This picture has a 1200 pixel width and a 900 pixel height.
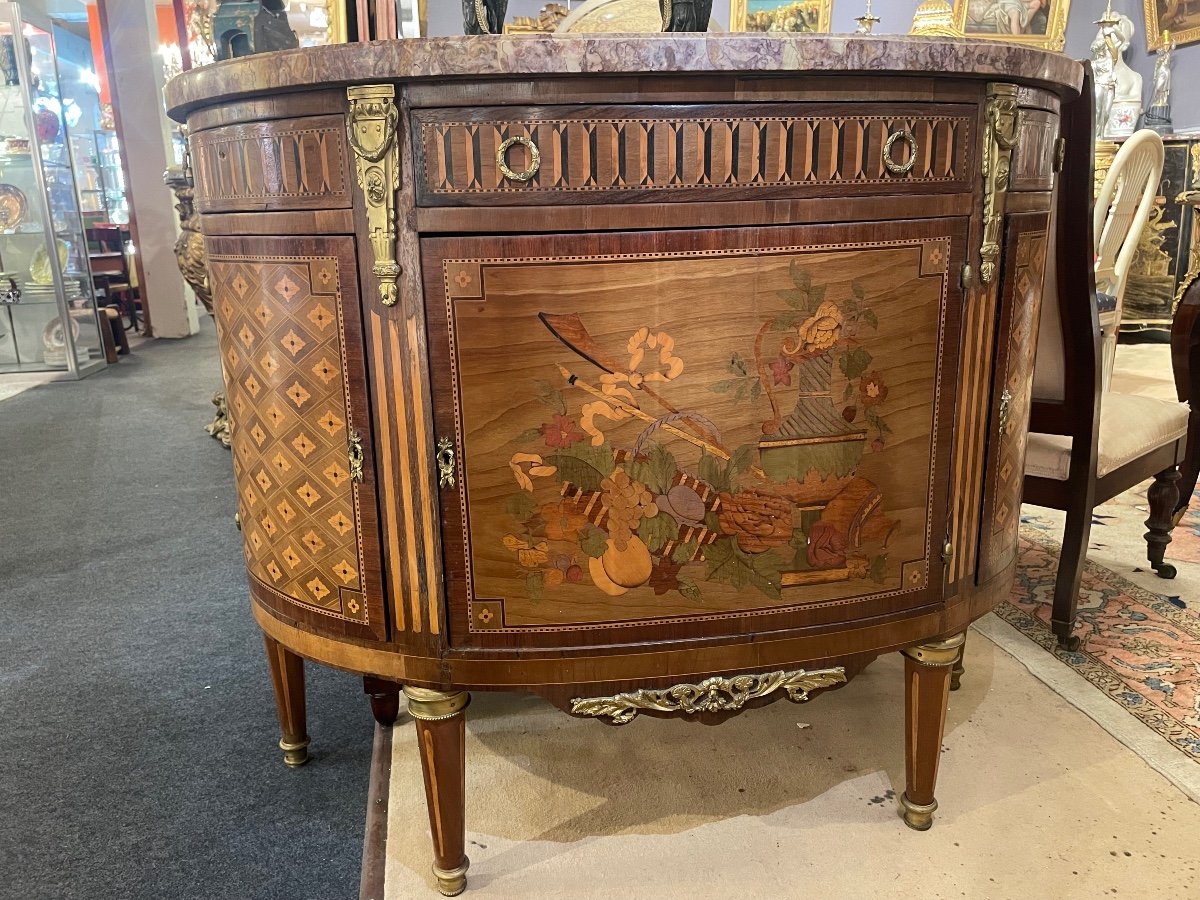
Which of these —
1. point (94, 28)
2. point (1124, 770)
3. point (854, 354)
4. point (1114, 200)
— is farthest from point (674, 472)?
point (94, 28)

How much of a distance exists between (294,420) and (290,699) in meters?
0.68

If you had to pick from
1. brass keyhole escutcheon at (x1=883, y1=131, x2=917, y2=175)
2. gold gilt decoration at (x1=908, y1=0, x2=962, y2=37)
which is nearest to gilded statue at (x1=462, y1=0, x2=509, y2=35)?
brass keyhole escutcheon at (x1=883, y1=131, x2=917, y2=175)

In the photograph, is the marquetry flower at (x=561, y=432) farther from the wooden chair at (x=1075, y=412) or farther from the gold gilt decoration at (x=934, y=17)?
the gold gilt decoration at (x=934, y=17)

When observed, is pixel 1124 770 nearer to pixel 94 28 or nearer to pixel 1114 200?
pixel 1114 200

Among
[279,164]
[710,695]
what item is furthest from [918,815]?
[279,164]

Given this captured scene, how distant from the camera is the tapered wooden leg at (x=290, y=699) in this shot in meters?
1.67

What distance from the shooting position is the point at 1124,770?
5.54ft

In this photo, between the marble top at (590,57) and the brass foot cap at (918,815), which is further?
the brass foot cap at (918,815)

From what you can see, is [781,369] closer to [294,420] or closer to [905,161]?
[905,161]

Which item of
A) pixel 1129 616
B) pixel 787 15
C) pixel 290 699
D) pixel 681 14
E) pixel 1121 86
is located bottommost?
pixel 1129 616

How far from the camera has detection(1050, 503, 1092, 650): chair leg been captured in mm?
2117

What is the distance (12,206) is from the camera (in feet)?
19.9

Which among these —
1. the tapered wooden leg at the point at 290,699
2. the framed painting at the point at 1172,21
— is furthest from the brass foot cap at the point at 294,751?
the framed painting at the point at 1172,21

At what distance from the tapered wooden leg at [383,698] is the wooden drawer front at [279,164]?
95cm
